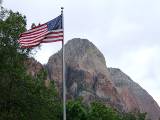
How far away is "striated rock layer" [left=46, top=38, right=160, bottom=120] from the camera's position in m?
141

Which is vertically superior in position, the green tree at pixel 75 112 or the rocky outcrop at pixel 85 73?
the rocky outcrop at pixel 85 73

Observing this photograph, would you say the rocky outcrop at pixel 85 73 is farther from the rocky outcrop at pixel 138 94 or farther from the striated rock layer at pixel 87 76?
the rocky outcrop at pixel 138 94

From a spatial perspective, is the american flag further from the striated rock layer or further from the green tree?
the striated rock layer

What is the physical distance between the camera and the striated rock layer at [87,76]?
14105 centimetres

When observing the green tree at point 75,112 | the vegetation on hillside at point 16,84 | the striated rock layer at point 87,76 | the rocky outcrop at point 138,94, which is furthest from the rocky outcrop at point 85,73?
the vegetation on hillside at point 16,84

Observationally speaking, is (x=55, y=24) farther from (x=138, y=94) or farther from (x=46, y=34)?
(x=138, y=94)

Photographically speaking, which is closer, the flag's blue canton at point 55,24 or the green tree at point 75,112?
the flag's blue canton at point 55,24

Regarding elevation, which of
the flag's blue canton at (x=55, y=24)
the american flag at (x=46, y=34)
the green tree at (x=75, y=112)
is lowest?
the green tree at (x=75, y=112)

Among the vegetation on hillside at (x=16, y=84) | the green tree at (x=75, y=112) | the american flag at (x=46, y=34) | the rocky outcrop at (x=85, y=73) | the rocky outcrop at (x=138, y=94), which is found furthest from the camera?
the rocky outcrop at (x=138, y=94)

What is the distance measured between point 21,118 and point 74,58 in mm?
106094

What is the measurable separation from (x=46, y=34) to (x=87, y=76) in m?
118

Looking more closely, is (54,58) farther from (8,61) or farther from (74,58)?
(8,61)

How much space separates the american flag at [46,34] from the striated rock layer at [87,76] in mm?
104460

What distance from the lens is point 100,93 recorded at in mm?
145875
